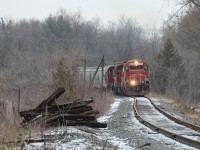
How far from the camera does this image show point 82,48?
2977 inches

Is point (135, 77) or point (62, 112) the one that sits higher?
point (135, 77)

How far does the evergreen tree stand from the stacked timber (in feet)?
172

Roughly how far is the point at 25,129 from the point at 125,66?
93.1 feet

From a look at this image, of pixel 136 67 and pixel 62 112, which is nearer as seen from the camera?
pixel 62 112

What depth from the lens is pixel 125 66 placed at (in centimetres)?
4019

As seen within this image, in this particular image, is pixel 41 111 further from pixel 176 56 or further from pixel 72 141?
pixel 176 56

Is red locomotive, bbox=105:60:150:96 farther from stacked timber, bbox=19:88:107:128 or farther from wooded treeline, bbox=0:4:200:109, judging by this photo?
stacked timber, bbox=19:88:107:128

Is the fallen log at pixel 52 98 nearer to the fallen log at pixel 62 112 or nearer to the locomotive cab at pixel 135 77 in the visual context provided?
the fallen log at pixel 62 112

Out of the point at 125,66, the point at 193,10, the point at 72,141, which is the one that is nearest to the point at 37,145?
the point at 72,141

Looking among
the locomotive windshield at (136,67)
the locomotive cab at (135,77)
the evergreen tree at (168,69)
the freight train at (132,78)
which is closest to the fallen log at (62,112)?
the freight train at (132,78)

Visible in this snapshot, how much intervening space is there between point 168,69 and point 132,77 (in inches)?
1091

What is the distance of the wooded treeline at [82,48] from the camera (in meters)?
37.5

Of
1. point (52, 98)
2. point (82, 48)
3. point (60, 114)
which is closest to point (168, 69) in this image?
point (82, 48)

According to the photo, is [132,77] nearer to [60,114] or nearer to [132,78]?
[132,78]
